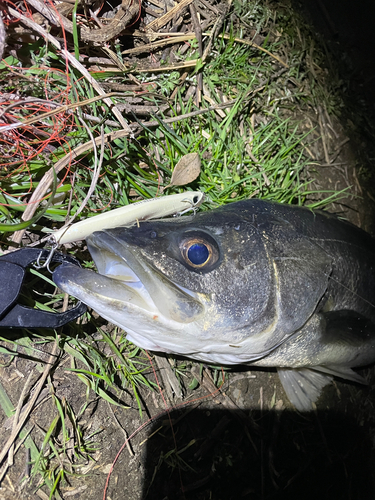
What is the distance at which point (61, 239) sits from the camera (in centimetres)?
187

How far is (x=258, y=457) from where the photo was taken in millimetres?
2572

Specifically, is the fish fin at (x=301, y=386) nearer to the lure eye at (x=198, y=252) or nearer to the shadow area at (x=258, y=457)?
the shadow area at (x=258, y=457)

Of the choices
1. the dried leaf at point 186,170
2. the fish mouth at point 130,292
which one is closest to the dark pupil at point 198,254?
the fish mouth at point 130,292

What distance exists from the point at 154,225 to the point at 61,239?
573 mm

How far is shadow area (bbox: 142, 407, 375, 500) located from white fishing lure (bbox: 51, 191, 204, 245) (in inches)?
56.4

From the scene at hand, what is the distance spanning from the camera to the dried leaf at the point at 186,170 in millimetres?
2363

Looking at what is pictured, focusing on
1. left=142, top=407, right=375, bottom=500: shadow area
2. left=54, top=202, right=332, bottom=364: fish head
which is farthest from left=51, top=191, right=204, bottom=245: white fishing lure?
left=142, top=407, right=375, bottom=500: shadow area

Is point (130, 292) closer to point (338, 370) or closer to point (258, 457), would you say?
point (338, 370)

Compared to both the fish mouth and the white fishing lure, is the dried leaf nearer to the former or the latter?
the white fishing lure

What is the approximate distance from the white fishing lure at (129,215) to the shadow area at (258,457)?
143 cm

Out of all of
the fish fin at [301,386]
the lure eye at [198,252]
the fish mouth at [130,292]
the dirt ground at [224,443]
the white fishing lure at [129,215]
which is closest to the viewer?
the fish mouth at [130,292]

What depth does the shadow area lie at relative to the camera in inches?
92.4

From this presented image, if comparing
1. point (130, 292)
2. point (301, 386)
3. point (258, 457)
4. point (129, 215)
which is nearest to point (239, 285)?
point (130, 292)

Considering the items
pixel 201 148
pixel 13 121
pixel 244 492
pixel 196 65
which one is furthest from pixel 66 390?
pixel 196 65
